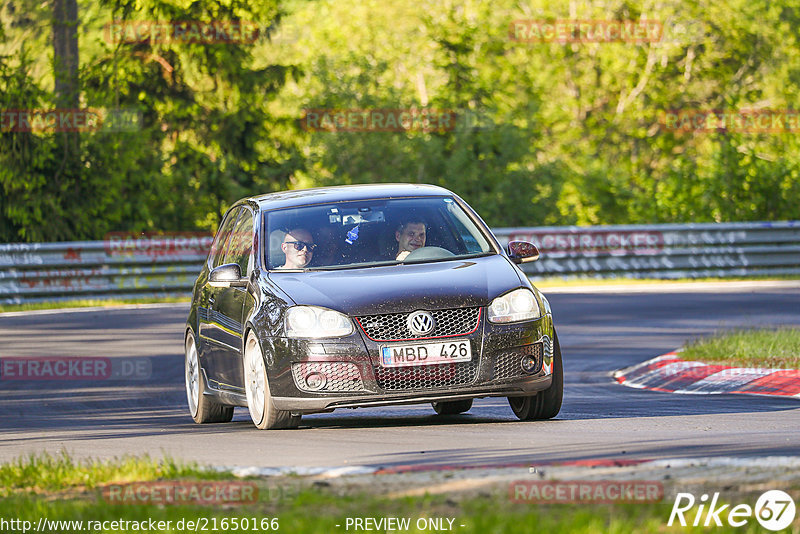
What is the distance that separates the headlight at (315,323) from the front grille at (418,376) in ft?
1.13

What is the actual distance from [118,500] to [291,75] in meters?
29.6

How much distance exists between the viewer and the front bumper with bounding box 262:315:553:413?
945 centimetres

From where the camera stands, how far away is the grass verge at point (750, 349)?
13.3 meters

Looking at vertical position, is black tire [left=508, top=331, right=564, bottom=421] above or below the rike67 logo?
below

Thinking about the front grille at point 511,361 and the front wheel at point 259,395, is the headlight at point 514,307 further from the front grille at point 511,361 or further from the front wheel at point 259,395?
the front wheel at point 259,395

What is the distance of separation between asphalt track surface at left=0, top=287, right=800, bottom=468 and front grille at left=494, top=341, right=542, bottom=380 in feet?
1.14

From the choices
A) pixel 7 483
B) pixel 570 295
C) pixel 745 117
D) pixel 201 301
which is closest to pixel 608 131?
pixel 745 117

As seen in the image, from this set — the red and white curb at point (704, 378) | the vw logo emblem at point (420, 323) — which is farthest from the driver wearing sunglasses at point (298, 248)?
the red and white curb at point (704, 378)

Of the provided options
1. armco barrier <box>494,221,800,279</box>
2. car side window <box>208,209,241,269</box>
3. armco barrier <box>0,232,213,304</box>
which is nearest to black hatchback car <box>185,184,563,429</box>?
car side window <box>208,209,241,269</box>

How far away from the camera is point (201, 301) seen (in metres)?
11.6

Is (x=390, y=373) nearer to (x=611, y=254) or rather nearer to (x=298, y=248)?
(x=298, y=248)

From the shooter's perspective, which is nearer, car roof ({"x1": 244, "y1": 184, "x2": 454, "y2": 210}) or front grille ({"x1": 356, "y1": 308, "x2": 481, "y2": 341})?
front grille ({"x1": 356, "y1": 308, "x2": 481, "y2": 341})

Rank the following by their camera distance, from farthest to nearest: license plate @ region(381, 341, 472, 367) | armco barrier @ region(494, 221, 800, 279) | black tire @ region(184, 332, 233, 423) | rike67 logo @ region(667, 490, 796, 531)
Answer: armco barrier @ region(494, 221, 800, 279)
black tire @ region(184, 332, 233, 423)
license plate @ region(381, 341, 472, 367)
rike67 logo @ region(667, 490, 796, 531)

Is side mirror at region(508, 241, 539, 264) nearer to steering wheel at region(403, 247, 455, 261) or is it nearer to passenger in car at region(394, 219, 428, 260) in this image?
steering wheel at region(403, 247, 455, 261)
